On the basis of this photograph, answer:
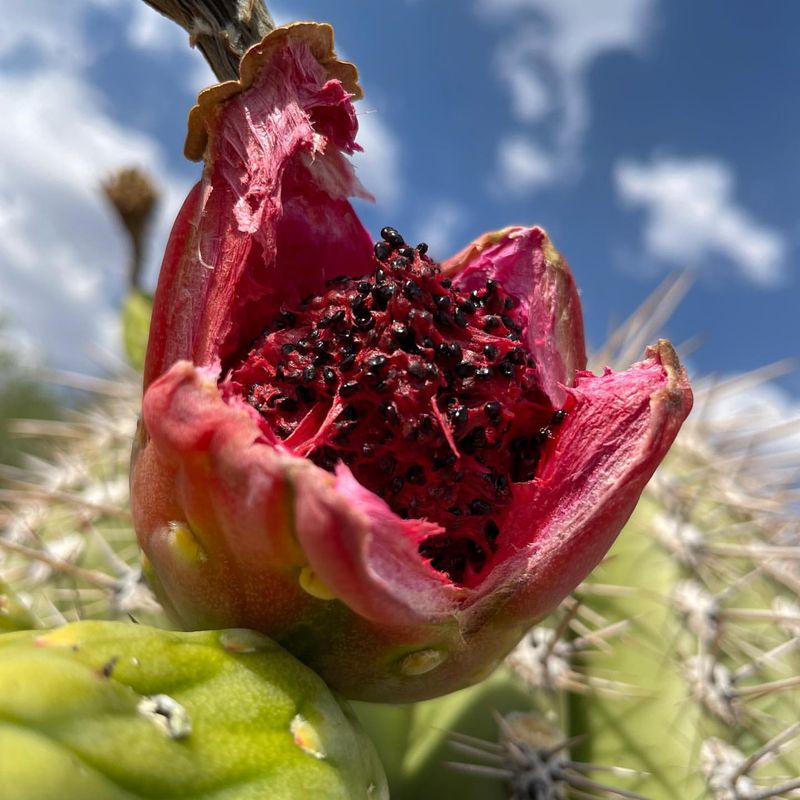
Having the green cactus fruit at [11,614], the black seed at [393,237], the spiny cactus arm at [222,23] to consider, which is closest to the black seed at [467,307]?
the black seed at [393,237]

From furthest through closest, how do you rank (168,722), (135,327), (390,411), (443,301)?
(135,327)
(443,301)
(390,411)
(168,722)

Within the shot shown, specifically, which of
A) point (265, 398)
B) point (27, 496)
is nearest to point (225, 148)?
point (265, 398)

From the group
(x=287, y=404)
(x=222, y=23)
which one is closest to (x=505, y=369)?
(x=287, y=404)

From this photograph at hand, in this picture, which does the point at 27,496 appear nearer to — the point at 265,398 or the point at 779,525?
the point at 265,398

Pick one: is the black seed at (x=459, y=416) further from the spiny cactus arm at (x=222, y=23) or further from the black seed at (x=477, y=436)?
the spiny cactus arm at (x=222, y=23)

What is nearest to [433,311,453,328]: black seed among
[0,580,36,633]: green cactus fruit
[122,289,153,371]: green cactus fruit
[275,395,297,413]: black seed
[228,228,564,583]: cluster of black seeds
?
[228,228,564,583]: cluster of black seeds

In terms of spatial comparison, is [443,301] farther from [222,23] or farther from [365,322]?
[222,23]
